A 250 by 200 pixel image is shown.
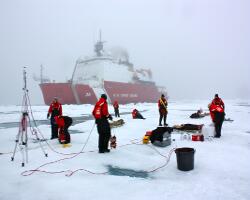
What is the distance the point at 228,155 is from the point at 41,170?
16.0 feet

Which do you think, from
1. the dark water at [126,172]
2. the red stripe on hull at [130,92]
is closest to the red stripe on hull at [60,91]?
the red stripe on hull at [130,92]

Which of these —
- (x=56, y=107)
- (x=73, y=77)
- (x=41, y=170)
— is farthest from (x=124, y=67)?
(x=41, y=170)

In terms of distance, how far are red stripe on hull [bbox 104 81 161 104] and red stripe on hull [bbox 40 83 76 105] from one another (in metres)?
6.31

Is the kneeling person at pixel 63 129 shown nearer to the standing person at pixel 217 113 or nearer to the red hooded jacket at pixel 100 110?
the red hooded jacket at pixel 100 110

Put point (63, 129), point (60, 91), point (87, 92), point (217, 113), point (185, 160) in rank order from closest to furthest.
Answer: point (185, 160) → point (63, 129) → point (217, 113) → point (87, 92) → point (60, 91)

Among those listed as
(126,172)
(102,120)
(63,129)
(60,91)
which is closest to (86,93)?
(60,91)

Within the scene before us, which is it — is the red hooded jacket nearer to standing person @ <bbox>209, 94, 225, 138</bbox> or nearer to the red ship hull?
standing person @ <bbox>209, 94, 225, 138</bbox>

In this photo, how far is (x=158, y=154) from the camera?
7250mm

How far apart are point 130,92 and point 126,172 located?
46906mm

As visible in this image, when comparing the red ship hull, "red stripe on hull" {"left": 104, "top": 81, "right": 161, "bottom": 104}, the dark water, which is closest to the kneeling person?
the dark water

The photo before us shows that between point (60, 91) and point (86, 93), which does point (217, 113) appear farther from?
point (60, 91)

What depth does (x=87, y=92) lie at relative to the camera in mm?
42844

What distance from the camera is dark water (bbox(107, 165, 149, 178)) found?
18.0 feet

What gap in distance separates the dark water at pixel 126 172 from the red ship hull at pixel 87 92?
3717cm
